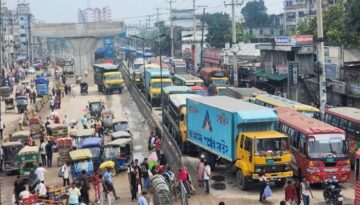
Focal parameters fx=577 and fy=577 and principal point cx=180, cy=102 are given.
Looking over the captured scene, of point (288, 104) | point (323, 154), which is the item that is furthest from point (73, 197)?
point (288, 104)

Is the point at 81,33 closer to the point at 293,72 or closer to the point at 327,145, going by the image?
the point at 293,72

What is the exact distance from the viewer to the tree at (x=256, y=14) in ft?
422

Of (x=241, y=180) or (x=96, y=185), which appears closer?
(x=96, y=185)

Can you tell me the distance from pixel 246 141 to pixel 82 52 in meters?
77.0

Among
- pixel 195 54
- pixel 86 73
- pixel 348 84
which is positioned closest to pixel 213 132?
pixel 348 84

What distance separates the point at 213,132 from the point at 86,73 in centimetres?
6973

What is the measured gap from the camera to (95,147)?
1109 inches

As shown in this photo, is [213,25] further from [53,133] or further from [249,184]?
[249,184]

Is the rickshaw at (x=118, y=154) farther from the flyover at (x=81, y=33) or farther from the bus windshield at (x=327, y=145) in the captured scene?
the flyover at (x=81, y=33)

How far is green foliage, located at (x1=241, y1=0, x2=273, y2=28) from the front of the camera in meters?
129

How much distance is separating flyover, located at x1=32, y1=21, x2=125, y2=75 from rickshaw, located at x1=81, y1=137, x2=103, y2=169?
67.8 metres

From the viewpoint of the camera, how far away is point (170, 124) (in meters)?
34.4

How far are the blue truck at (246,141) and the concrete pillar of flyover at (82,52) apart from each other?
2852 inches

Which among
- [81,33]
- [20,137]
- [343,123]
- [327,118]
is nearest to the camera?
[343,123]
